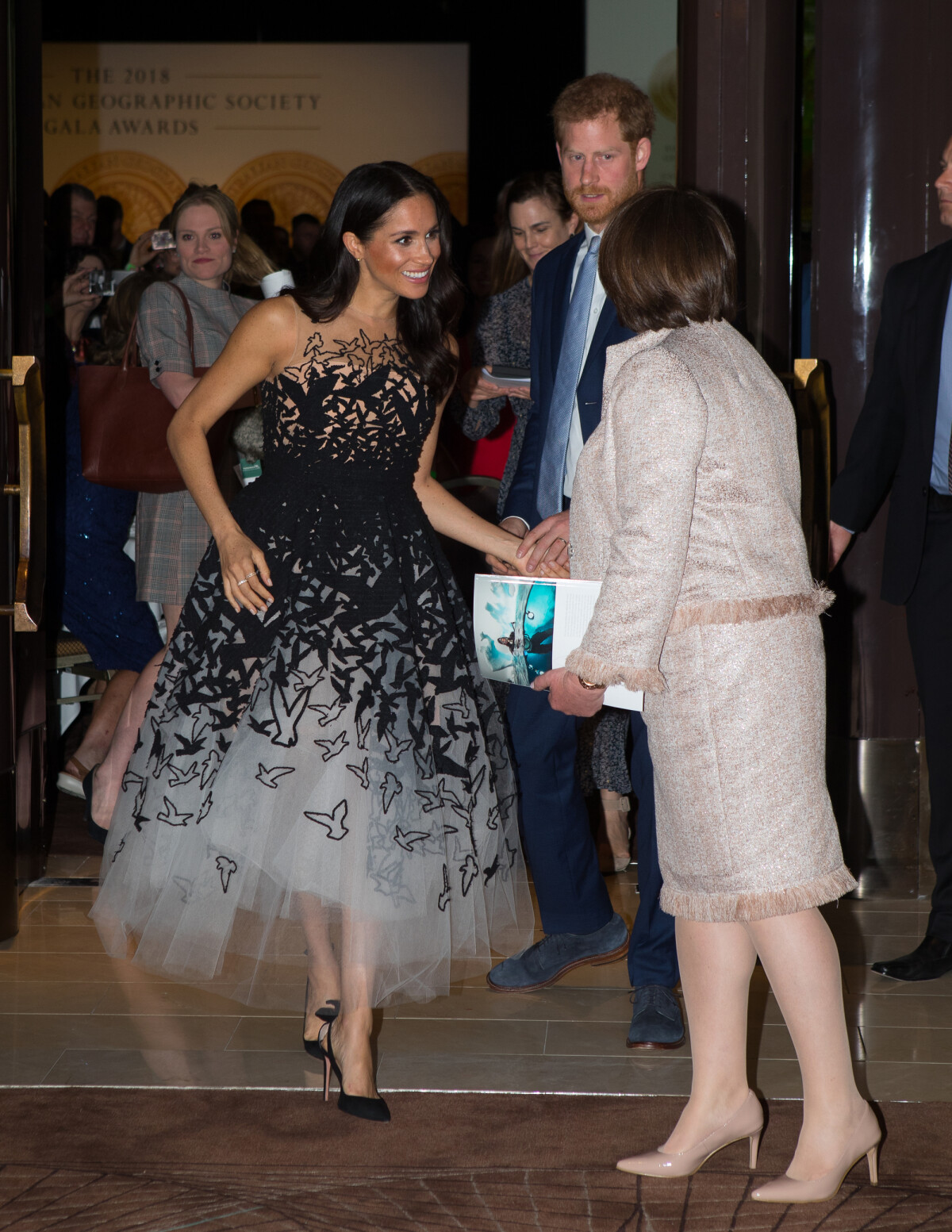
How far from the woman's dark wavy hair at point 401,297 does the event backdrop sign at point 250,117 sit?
711 centimetres

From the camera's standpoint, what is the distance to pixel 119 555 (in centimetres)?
463

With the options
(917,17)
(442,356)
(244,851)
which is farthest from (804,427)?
(244,851)

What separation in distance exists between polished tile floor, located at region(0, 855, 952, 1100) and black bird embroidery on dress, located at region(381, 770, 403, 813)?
0.56m

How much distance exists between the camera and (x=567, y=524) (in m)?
2.66

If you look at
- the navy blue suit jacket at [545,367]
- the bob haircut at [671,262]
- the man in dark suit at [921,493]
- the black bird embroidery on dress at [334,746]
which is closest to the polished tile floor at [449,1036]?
the man in dark suit at [921,493]

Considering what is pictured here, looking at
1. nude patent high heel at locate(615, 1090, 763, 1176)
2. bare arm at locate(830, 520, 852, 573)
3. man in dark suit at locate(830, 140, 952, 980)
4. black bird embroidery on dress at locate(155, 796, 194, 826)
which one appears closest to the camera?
nude patent high heel at locate(615, 1090, 763, 1176)

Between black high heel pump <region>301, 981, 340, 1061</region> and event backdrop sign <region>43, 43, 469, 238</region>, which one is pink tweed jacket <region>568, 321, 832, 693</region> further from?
event backdrop sign <region>43, 43, 469, 238</region>

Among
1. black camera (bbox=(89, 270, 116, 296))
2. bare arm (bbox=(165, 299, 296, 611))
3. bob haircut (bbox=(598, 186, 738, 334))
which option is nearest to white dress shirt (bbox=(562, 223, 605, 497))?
bare arm (bbox=(165, 299, 296, 611))

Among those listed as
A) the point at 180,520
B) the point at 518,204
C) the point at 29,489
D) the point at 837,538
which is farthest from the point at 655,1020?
the point at 518,204

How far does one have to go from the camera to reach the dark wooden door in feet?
10.6

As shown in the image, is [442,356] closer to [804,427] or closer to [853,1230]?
[804,427]

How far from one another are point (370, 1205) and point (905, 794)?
2076 mm

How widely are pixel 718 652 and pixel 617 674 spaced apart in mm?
154

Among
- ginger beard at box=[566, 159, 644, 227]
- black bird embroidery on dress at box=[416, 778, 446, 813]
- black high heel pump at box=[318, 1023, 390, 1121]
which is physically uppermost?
ginger beard at box=[566, 159, 644, 227]
